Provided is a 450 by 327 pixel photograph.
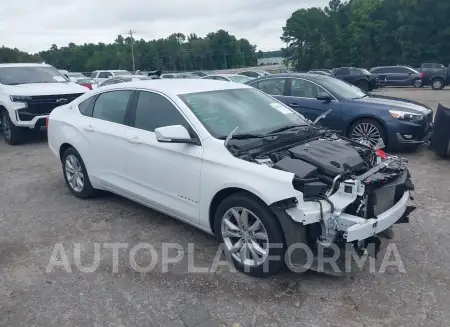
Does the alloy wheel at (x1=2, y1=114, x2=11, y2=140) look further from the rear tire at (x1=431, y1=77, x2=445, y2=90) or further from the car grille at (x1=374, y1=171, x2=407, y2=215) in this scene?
the rear tire at (x1=431, y1=77, x2=445, y2=90)

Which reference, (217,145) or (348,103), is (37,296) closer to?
(217,145)

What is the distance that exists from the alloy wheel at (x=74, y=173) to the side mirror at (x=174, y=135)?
6.88ft

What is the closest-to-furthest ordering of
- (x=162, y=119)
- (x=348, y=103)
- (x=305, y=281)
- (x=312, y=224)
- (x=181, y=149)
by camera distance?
1. (x=312, y=224)
2. (x=305, y=281)
3. (x=181, y=149)
4. (x=162, y=119)
5. (x=348, y=103)

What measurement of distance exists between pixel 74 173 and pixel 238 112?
2.59 m

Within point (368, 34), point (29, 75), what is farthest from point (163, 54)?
point (29, 75)

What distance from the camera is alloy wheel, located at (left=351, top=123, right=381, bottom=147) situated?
7625 mm

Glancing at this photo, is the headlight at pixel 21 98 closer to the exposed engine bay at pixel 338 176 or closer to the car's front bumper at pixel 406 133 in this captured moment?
the exposed engine bay at pixel 338 176

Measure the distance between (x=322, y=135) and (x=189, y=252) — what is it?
5.93 feet

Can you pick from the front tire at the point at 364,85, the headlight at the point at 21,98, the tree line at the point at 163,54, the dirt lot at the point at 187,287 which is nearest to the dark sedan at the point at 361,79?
the front tire at the point at 364,85

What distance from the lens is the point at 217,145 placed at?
371 centimetres

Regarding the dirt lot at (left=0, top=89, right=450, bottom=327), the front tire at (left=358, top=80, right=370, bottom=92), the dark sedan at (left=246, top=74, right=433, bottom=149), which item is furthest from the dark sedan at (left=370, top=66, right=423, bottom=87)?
the dirt lot at (left=0, top=89, right=450, bottom=327)

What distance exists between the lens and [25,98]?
9086 millimetres

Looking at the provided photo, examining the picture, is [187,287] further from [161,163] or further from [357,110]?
[357,110]

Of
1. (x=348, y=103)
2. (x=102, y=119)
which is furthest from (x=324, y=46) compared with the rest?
(x=102, y=119)
